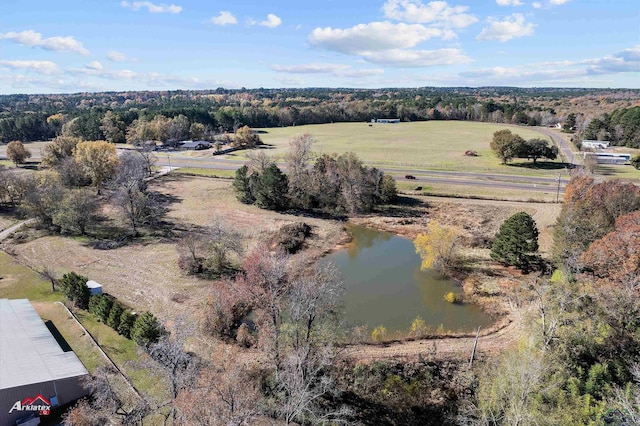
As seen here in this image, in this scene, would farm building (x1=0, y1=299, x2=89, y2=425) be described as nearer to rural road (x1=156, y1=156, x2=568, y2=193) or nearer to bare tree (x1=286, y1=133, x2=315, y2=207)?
bare tree (x1=286, y1=133, x2=315, y2=207)

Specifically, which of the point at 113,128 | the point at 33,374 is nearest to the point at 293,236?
the point at 33,374

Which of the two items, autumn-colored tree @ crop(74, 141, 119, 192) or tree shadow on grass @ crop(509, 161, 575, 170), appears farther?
tree shadow on grass @ crop(509, 161, 575, 170)

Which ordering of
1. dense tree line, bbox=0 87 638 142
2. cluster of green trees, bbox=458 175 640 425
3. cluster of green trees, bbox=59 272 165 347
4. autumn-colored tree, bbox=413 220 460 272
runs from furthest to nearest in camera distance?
dense tree line, bbox=0 87 638 142 < autumn-colored tree, bbox=413 220 460 272 < cluster of green trees, bbox=59 272 165 347 < cluster of green trees, bbox=458 175 640 425

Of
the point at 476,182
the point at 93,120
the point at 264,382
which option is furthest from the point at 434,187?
the point at 93,120

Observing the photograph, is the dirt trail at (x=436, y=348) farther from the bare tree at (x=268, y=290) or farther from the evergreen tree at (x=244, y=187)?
the evergreen tree at (x=244, y=187)

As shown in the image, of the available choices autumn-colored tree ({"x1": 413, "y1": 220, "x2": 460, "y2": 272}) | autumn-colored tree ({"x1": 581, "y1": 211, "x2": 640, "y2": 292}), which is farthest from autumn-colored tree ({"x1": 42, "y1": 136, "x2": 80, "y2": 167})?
autumn-colored tree ({"x1": 581, "y1": 211, "x2": 640, "y2": 292})

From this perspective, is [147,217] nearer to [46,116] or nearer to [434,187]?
[434,187]
